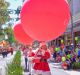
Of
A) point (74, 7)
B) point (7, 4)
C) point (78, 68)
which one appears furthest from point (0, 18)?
point (74, 7)

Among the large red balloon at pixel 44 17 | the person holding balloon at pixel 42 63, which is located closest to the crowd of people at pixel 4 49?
the person holding balloon at pixel 42 63

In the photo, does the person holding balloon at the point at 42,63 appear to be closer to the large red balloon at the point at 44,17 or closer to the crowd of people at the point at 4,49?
the large red balloon at the point at 44,17

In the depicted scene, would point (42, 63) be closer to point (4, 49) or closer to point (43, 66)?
point (43, 66)

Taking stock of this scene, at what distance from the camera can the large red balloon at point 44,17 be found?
30.2 ft

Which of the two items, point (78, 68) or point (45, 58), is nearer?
point (45, 58)

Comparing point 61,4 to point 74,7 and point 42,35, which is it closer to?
point 42,35

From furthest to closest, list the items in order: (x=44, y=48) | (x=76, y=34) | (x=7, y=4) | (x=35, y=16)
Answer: (x=76, y=34), (x=7, y=4), (x=44, y=48), (x=35, y=16)

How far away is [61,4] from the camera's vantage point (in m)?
9.28

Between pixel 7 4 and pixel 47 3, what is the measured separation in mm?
15586

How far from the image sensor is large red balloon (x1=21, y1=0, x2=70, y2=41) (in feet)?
30.2

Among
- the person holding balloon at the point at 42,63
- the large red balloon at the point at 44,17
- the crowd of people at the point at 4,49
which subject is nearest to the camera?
the large red balloon at the point at 44,17

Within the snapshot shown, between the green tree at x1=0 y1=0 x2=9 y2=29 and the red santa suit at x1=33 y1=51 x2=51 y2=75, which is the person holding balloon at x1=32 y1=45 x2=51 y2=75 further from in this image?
the green tree at x1=0 y1=0 x2=9 y2=29

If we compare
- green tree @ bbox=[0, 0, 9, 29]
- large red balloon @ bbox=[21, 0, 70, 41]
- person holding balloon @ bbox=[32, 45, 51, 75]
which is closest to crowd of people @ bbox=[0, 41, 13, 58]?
green tree @ bbox=[0, 0, 9, 29]

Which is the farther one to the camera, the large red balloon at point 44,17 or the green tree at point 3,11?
the green tree at point 3,11
